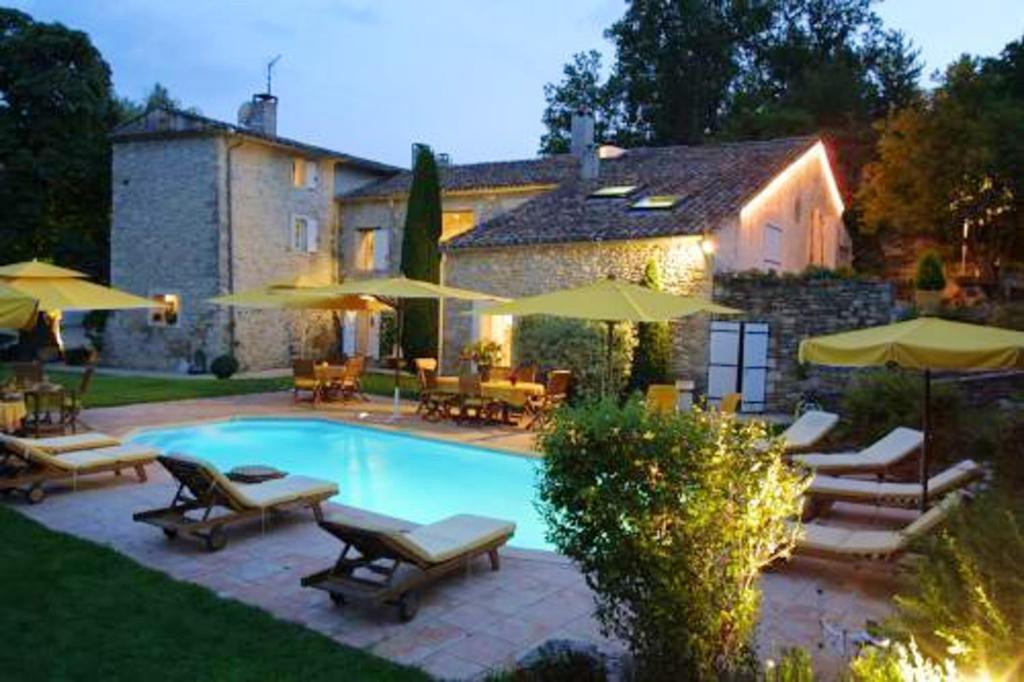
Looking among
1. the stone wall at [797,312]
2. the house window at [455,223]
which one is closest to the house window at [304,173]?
the house window at [455,223]

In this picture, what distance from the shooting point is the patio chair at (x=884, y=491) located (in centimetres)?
710

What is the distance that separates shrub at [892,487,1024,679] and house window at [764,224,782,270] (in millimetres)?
15595

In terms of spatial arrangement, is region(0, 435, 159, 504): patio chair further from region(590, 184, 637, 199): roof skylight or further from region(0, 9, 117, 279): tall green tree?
region(0, 9, 117, 279): tall green tree

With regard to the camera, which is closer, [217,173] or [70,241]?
[217,173]

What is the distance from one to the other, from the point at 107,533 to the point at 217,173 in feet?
56.7

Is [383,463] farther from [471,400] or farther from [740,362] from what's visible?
[740,362]

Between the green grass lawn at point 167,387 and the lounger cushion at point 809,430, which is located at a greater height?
the lounger cushion at point 809,430

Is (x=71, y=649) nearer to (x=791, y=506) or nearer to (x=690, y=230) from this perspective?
(x=791, y=506)

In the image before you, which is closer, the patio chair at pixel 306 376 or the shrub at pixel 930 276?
the patio chair at pixel 306 376

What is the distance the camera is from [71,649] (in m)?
4.52

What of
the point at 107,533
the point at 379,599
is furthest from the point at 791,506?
the point at 107,533

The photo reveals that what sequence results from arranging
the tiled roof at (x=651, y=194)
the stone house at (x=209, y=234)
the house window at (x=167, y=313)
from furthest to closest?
1. the house window at (x=167, y=313)
2. the stone house at (x=209, y=234)
3. the tiled roof at (x=651, y=194)

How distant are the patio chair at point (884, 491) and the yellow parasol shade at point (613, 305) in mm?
3206

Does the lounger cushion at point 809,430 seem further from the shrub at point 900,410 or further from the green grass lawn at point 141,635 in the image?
the green grass lawn at point 141,635
